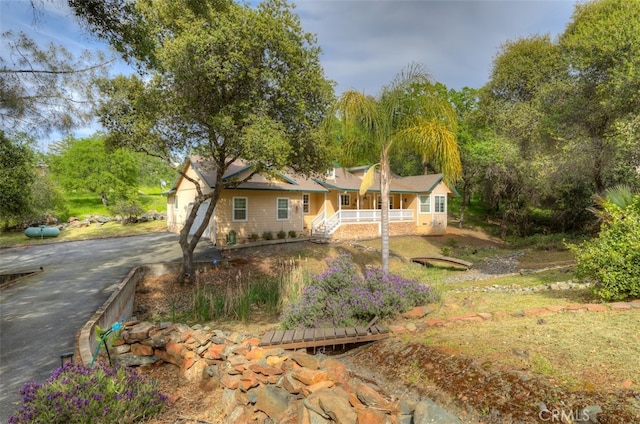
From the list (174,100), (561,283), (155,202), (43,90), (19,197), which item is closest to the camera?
(43,90)

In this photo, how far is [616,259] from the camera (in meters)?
5.95

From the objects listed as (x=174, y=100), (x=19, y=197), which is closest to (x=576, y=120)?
(x=174, y=100)

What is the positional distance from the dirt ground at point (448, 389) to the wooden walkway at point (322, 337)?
23 centimetres

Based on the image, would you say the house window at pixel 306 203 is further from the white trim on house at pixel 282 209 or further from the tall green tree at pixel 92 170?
the tall green tree at pixel 92 170

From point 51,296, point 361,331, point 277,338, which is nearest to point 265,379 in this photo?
point 277,338

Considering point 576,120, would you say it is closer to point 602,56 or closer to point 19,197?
point 602,56

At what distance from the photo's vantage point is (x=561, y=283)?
27.8 feet

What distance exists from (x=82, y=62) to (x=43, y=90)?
87cm

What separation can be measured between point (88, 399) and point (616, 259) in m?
8.58

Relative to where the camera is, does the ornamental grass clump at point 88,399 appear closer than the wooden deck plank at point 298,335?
Yes

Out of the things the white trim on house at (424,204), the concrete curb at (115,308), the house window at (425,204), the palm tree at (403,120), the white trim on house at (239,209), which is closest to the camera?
the concrete curb at (115,308)

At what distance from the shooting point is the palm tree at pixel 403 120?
10422mm

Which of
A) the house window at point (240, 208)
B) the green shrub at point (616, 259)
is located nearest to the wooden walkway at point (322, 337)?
the green shrub at point (616, 259)

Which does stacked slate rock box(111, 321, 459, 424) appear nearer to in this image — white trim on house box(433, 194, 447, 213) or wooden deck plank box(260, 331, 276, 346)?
wooden deck plank box(260, 331, 276, 346)
